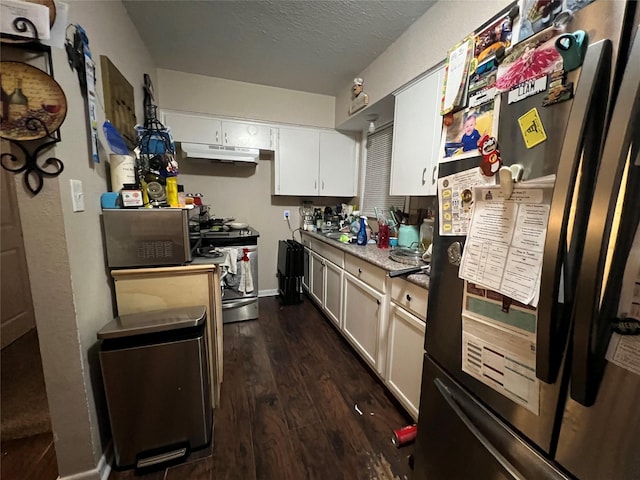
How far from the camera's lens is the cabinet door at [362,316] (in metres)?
1.81

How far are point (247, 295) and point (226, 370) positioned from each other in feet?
2.91

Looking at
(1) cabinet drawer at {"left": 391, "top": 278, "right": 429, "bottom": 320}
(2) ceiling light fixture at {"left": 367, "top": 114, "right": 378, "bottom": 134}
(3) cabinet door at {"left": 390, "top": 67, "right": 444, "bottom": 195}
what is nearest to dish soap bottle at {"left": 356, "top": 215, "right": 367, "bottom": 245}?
(3) cabinet door at {"left": 390, "top": 67, "right": 444, "bottom": 195}

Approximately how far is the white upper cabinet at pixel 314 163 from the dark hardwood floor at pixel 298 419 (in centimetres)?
180

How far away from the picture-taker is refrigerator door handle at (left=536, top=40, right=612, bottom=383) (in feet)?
1.67

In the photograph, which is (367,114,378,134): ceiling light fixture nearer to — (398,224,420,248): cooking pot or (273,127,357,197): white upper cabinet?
(273,127,357,197): white upper cabinet

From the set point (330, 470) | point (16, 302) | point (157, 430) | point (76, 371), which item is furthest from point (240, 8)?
point (16, 302)

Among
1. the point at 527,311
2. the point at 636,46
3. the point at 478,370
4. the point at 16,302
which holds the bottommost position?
the point at 16,302

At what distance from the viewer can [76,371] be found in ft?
3.65

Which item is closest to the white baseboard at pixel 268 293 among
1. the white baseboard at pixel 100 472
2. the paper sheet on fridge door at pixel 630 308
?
the white baseboard at pixel 100 472

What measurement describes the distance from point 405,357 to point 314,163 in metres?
2.46

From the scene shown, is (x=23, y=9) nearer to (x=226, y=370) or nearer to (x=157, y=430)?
(x=157, y=430)

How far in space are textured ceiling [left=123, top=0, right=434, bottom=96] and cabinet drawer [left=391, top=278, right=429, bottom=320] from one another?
5.94ft

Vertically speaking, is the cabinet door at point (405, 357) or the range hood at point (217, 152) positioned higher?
the range hood at point (217, 152)

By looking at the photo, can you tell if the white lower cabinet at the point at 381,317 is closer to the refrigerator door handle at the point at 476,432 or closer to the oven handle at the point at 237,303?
the refrigerator door handle at the point at 476,432
